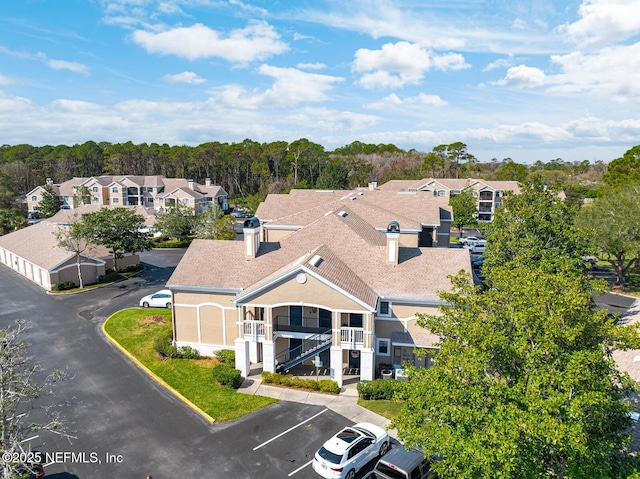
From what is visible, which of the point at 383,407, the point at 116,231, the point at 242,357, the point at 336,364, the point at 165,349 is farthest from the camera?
the point at 116,231

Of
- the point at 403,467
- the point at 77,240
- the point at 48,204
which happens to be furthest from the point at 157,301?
the point at 48,204

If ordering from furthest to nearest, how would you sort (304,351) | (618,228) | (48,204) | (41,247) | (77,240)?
(48,204)
(41,247)
(77,240)
(618,228)
(304,351)

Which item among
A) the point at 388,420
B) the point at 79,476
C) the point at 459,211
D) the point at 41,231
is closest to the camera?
the point at 79,476

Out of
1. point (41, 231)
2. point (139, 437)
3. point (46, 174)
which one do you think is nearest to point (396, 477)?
point (139, 437)

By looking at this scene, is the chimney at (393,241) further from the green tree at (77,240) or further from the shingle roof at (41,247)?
the shingle roof at (41,247)

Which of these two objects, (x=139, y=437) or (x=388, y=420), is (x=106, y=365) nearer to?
(x=139, y=437)

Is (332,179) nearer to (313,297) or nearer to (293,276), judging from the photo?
(293,276)

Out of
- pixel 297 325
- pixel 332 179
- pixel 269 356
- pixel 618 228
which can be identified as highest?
pixel 332 179
